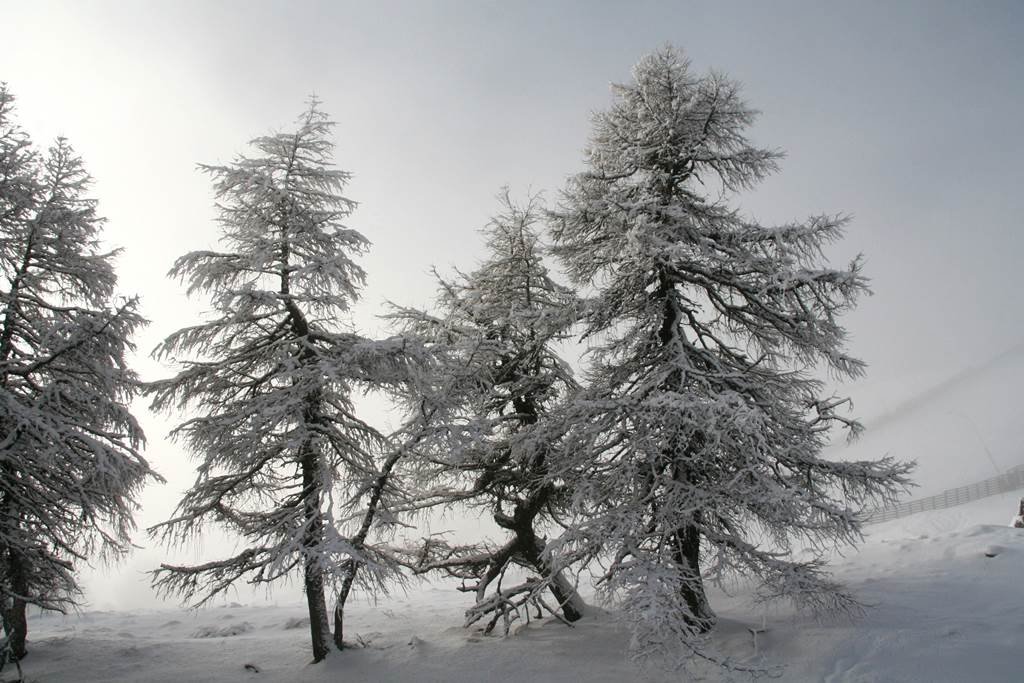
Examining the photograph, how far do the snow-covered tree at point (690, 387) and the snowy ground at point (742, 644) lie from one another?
2.41ft

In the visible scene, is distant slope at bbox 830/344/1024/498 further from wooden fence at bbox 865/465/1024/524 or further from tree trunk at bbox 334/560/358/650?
tree trunk at bbox 334/560/358/650

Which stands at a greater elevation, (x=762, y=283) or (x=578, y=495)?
(x=762, y=283)

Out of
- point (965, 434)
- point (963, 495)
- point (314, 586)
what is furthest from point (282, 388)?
point (965, 434)

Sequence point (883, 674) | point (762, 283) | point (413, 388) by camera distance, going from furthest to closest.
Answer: point (413, 388)
point (762, 283)
point (883, 674)

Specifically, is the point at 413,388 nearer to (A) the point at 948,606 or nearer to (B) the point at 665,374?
(B) the point at 665,374

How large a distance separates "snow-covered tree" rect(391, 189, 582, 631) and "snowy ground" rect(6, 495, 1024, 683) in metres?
1.36

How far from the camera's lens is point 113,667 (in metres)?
9.91

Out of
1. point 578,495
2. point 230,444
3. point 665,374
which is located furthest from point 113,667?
point 665,374

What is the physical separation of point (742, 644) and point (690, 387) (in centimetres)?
414

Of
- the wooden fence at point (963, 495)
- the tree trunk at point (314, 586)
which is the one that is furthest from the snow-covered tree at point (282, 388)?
the wooden fence at point (963, 495)

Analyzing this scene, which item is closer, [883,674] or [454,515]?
[883,674]

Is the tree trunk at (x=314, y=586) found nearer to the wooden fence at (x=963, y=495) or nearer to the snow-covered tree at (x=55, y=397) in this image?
the snow-covered tree at (x=55, y=397)

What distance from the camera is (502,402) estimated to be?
12.1m

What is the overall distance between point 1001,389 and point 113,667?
455ft
